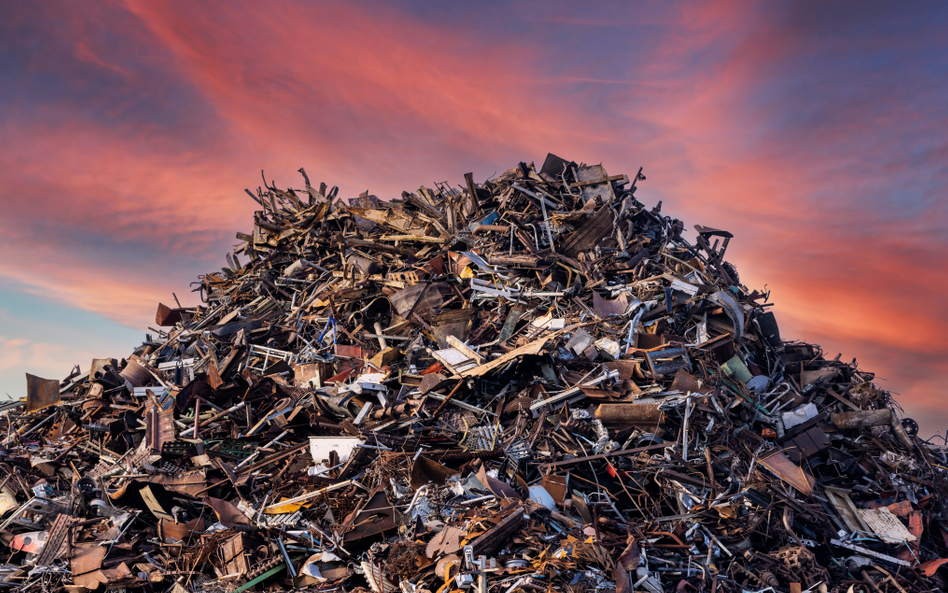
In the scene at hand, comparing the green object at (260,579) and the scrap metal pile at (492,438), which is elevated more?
the scrap metal pile at (492,438)

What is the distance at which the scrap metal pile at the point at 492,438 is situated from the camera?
24.9ft

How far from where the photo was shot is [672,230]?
15.6 metres

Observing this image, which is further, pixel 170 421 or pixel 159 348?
pixel 159 348

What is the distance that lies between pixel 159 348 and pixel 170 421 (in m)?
4.91

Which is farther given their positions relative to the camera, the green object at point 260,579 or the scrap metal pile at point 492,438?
the scrap metal pile at point 492,438

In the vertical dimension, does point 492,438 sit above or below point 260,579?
above

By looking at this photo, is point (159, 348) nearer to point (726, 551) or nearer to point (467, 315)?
point (467, 315)

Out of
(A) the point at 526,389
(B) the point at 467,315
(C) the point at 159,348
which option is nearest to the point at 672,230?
(B) the point at 467,315

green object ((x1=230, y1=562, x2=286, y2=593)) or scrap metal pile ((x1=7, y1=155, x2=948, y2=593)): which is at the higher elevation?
scrap metal pile ((x1=7, y1=155, x2=948, y2=593))

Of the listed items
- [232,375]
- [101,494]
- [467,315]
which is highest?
[467,315]

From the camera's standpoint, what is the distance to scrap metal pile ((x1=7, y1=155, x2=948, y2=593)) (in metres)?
7.58

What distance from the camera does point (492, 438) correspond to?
9289 mm

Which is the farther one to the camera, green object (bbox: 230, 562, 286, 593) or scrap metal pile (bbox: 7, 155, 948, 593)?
scrap metal pile (bbox: 7, 155, 948, 593)

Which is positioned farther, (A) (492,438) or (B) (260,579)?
(A) (492,438)
